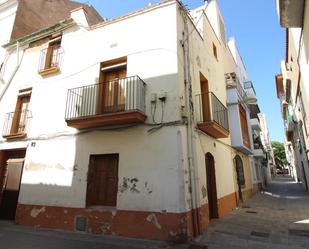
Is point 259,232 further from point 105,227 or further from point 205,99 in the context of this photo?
point 205,99

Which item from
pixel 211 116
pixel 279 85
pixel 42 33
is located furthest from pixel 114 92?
pixel 279 85

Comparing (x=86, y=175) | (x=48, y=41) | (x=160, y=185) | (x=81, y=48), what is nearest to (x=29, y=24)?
(x=48, y=41)

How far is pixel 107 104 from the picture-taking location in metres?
Answer: 7.53

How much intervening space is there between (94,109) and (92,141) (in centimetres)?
104

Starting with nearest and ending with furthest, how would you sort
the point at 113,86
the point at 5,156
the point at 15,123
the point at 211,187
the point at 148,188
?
the point at 148,188
the point at 113,86
the point at 211,187
the point at 5,156
the point at 15,123

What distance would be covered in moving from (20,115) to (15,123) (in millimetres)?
409

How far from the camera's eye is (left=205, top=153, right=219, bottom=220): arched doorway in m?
8.26

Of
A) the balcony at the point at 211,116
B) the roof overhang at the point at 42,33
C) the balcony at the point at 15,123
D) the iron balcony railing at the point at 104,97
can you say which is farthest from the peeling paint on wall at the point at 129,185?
the roof overhang at the point at 42,33

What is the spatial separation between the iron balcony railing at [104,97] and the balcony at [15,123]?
239 centimetres

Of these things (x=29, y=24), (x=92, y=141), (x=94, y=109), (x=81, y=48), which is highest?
(x=29, y=24)

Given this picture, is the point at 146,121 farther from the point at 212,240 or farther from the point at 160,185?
the point at 212,240

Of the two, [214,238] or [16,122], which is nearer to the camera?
[214,238]

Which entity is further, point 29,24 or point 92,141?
point 29,24

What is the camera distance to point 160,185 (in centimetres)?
595
